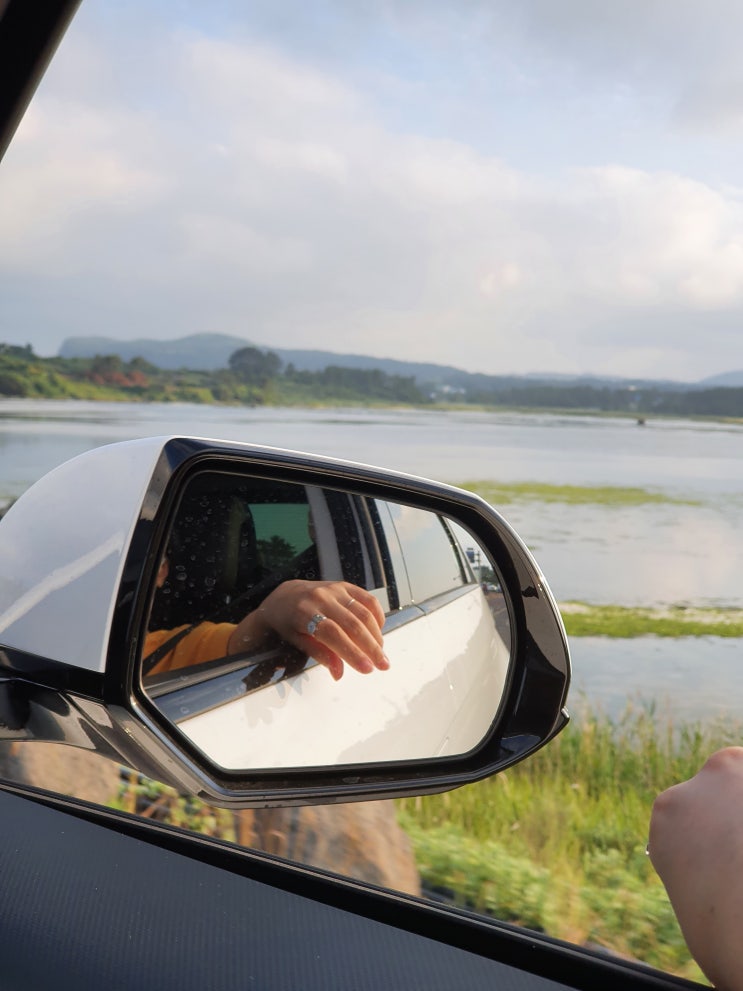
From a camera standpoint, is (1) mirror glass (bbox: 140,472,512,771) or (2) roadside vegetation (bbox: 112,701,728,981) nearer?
(1) mirror glass (bbox: 140,472,512,771)

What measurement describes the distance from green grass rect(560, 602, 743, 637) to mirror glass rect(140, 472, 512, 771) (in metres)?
6.29

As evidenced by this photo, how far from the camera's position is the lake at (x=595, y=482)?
257 inches

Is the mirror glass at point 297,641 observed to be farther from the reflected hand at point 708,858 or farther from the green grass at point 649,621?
the green grass at point 649,621

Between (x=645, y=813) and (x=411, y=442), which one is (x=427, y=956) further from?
(x=411, y=442)

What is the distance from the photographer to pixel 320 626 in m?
1.60

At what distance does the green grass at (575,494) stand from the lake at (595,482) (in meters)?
0.22

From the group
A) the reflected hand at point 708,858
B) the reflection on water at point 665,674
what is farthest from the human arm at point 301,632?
the reflection on water at point 665,674

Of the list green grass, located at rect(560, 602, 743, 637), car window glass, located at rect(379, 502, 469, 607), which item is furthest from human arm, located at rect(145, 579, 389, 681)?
green grass, located at rect(560, 602, 743, 637)

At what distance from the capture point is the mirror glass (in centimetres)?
157

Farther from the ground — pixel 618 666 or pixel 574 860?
pixel 618 666

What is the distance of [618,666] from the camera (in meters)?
7.39

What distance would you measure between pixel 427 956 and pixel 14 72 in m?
2.12

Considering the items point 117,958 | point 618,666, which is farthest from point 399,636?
point 618,666

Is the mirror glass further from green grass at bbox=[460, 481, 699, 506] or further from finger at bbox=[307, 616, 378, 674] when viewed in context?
green grass at bbox=[460, 481, 699, 506]
